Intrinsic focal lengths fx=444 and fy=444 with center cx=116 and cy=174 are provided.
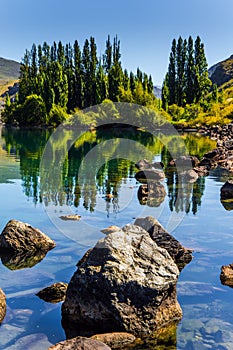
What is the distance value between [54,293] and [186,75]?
392 feet

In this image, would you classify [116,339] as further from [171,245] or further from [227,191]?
[227,191]

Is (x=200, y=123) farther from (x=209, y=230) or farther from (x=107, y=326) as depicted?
(x=107, y=326)

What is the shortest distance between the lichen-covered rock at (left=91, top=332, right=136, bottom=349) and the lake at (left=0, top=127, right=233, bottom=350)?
33 cm

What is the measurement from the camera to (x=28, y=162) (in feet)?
134

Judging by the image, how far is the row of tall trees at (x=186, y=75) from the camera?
12281 cm

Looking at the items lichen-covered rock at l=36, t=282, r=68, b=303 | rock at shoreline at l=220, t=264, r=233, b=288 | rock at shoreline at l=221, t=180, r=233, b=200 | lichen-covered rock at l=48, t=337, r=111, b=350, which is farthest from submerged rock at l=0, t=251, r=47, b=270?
rock at shoreline at l=221, t=180, r=233, b=200

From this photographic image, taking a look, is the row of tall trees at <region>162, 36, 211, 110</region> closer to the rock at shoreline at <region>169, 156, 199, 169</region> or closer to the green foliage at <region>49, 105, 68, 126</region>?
the green foliage at <region>49, 105, 68, 126</region>

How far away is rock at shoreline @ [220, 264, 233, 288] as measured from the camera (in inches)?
494

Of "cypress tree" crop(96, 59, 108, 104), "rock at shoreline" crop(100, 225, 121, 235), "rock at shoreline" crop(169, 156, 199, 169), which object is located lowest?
"rock at shoreline" crop(100, 225, 121, 235)

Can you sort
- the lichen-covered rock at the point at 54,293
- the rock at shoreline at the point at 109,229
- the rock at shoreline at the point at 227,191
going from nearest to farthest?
the lichen-covered rock at the point at 54,293, the rock at shoreline at the point at 109,229, the rock at shoreline at the point at 227,191

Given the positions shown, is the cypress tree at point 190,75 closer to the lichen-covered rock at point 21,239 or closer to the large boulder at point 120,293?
the lichen-covered rock at point 21,239

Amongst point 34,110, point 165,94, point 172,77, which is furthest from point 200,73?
point 34,110

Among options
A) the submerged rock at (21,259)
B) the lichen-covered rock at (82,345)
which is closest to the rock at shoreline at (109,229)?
the submerged rock at (21,259)

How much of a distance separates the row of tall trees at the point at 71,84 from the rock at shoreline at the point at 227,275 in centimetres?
9282
